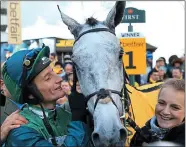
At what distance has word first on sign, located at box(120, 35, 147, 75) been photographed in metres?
6.34

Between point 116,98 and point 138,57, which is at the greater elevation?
point 138,57

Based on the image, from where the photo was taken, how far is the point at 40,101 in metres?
2.49

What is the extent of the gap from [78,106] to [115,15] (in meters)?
0.85

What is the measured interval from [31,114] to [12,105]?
31 cm

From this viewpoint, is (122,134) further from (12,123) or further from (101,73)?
(12,123)

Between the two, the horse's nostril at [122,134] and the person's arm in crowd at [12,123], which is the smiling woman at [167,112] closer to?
the horse's nostril at [122,134]

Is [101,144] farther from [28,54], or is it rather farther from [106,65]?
[28,54]

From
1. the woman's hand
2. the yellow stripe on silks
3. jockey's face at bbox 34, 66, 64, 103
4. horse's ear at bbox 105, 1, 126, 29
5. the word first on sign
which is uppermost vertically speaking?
horse's ear at bbox 105, 1, 126, 29

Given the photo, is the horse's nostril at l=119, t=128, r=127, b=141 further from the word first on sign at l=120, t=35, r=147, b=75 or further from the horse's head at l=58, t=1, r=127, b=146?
the word first on sign at l=120, t=35, r=147, b=75

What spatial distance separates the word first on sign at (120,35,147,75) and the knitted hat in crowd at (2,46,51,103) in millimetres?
3958


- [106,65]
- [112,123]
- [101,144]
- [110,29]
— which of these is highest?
[110,29]

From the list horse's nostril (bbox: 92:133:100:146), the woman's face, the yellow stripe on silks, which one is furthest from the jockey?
the yellow stripe on silks

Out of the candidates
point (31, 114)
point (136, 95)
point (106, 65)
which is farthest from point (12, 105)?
point (136, 95)

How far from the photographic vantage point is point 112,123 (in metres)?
2.16
